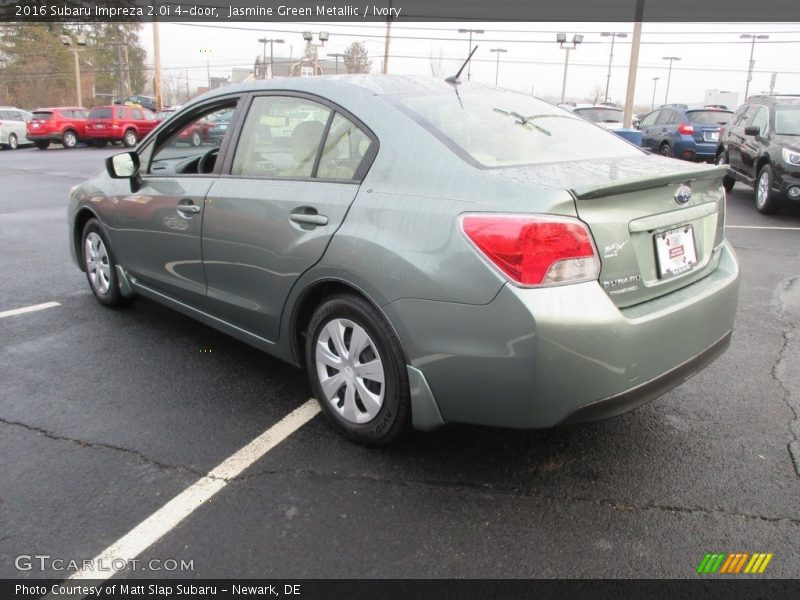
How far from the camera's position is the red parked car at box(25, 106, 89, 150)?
25062mm

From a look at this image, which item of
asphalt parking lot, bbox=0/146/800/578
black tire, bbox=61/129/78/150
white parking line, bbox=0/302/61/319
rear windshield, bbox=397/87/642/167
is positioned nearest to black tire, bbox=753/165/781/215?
asphalt parking lot, bbox=0/146/800/578

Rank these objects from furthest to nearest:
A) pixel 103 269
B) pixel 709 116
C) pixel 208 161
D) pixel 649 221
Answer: pixel 709 116 → pixel 103 269 → pixel 208 161 → pixel 649 221

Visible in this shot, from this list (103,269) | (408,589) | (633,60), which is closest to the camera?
(408,589)

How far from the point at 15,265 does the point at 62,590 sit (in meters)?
5.16

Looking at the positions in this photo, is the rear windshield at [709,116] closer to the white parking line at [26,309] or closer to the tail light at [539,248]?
the white parking line at [26,309]

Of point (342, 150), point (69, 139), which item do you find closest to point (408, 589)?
point (342, 150)

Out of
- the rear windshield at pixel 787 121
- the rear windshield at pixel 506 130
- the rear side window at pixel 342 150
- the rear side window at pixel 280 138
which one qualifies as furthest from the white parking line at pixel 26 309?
the rear windshield at pixel 787 121

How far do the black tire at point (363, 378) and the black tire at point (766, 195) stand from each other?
854 centimetres

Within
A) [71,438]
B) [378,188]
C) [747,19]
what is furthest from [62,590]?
[747,19]

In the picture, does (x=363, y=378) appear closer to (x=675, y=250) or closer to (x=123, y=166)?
(x=675, y=250)

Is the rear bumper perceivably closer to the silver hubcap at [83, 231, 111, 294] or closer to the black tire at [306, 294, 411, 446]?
the black tire at [306, 294, 411, 446]

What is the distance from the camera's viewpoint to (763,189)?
9.66 metres

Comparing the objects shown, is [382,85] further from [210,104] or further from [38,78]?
[38,78]

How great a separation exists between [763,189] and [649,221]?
8.47 m
